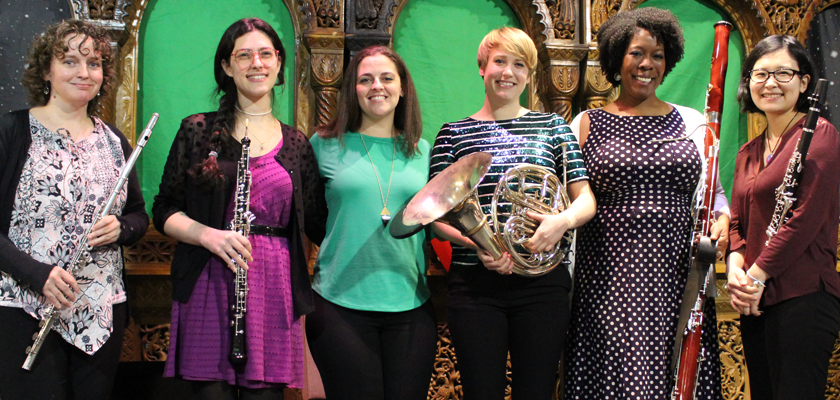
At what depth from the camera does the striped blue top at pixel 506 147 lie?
2.40 m

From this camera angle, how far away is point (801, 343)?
2.37 meters

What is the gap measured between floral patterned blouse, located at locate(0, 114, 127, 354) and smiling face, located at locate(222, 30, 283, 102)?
61 cm

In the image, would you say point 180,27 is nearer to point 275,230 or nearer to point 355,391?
point 275,230

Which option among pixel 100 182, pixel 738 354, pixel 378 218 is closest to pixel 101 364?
pixel 100 182

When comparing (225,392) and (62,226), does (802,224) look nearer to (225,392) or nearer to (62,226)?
(225,392)

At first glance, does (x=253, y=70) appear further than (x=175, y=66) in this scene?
No

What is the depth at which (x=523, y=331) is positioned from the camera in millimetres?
2295

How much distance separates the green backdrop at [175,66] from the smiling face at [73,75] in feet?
3.22

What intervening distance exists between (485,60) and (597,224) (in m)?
0.81

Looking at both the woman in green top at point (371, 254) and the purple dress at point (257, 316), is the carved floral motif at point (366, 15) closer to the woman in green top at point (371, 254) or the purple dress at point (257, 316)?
the woman in green top at point (371, 254)

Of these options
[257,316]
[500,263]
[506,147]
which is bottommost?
[257,316]

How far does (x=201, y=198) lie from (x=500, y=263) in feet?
3.64

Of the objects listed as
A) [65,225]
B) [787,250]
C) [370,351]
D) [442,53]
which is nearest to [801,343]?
[787,250]

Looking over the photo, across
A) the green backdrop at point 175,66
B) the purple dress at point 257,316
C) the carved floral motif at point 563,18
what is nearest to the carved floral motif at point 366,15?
the green backdrop at point 175,66
